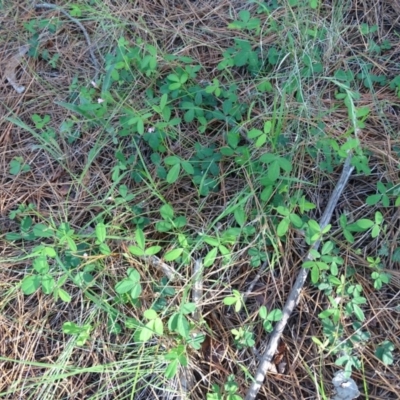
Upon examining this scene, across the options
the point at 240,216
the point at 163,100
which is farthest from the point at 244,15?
the point at 240,216

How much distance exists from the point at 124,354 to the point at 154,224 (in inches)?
18.6

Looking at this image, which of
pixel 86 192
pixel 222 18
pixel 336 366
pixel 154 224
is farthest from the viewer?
pixel 222 18

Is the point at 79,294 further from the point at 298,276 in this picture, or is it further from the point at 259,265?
the point at 298,276

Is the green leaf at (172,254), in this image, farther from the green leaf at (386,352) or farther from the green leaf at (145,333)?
the green leaf at (386,352)

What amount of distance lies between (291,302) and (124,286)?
0.57m

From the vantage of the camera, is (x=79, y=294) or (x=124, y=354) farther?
(x=79, y=294)

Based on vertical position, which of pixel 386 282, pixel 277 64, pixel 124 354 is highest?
pixel 277 64

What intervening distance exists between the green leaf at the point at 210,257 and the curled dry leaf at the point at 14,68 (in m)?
1.22

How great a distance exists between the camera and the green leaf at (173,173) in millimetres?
1743

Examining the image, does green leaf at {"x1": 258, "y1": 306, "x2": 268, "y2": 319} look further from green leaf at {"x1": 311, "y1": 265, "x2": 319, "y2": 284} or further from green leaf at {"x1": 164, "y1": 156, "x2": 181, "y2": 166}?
green leaf at {"x1": 164, "y1": 156, "x2": 181, "y2": 166}

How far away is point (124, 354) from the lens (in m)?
1.64

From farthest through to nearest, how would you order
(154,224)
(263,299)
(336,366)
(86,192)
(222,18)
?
(222,18), (86,192), (154,224), (263,299), (336,366)

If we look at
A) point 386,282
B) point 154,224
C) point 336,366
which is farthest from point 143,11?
point 336,366

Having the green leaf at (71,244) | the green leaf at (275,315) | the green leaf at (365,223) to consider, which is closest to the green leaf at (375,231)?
the green leaf at (365,223)
